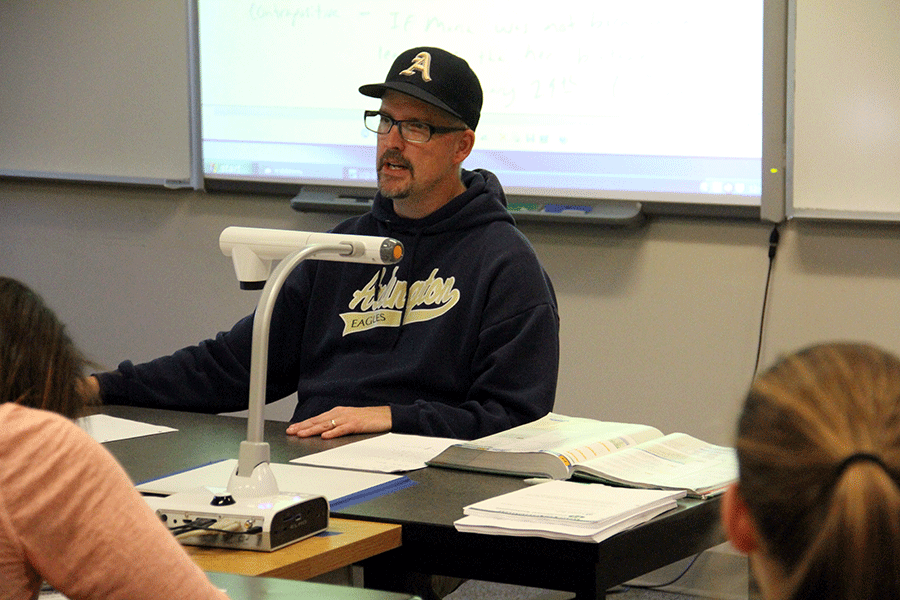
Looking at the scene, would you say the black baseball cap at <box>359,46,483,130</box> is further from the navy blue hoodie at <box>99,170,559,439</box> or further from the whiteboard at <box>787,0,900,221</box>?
the whiteboard at <box>787,0,900,221</box>

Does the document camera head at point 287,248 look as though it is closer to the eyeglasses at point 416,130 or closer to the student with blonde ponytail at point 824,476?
the eyeglasses at point 416,130

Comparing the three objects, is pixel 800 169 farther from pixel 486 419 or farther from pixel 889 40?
pixel 486 419

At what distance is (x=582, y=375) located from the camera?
3.52 meters

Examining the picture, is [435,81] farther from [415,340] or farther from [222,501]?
[222,501]

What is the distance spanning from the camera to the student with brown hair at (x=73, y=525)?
0.94 m

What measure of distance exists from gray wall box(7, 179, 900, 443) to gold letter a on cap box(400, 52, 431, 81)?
1.10 meters

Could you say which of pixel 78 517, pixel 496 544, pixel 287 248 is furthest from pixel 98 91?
pixel 78 517

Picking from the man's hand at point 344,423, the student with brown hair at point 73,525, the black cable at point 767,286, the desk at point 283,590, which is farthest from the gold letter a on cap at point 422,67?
the student with brown hair at point 73,525

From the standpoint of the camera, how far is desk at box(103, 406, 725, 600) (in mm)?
1498

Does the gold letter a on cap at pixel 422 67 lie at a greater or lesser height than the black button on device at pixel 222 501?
greater

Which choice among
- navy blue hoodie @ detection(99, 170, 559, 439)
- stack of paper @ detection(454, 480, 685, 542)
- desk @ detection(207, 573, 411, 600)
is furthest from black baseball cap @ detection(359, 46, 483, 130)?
desk @ detection(207, 573, 411, 600)

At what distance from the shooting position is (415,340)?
2.37 m

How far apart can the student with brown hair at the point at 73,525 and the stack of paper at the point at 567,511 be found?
1.85ft

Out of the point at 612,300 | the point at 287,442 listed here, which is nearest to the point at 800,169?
the point at 612,300
